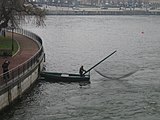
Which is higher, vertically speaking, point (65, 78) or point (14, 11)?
point (14, 11)

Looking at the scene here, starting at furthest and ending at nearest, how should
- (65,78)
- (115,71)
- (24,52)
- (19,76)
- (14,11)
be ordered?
(14,11) < (24,52) < (115,71) < (65,78) < (19,76)

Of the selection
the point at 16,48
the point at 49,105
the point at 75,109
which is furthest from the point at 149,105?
the point at 16,48

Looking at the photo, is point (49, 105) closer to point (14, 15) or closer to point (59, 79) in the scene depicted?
point (59, 79)

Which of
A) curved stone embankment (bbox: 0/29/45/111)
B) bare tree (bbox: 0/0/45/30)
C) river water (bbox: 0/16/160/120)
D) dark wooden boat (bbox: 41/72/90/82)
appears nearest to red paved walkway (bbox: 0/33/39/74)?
curved stone embankment (bbox: 0/29/45/111)

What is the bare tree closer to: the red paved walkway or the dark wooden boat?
the red paved walkway

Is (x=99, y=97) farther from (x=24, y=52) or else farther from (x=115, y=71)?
(x=24, y=52)

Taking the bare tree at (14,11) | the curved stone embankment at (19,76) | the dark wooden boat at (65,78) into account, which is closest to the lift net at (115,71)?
the dark wooden boat at (65,78)

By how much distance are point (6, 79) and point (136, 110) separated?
38.3 feet

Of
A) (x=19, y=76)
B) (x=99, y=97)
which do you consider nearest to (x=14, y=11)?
(x=19, y=76)

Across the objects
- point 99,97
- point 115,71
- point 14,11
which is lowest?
point 99,97

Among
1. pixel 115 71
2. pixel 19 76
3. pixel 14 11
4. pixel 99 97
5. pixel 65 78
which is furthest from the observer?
pixel 14 11

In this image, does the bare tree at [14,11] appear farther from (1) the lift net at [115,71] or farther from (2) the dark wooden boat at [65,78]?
(2) the dark wooden boat at [65,78]

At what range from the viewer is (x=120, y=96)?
40.9m

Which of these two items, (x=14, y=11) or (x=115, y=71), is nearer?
(x=115, y=71)
